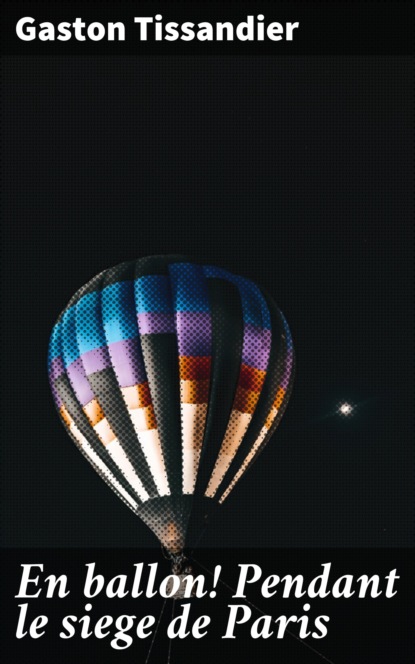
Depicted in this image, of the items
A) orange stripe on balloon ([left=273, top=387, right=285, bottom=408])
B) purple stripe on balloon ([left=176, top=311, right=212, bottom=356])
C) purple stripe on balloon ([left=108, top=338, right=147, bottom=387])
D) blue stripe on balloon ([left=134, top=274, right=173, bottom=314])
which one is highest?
blue stripe on balloon ([left=134, top=274, right=173, bottom=314])

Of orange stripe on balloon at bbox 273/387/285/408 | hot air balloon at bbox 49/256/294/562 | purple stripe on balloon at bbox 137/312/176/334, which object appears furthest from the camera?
orange stripe on balloon at bbox 273/387/285/408

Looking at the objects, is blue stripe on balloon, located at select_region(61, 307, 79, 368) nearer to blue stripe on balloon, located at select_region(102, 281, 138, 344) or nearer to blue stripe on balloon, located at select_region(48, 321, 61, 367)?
blue stripe on balloon, located at select_region(48, 321, 61, 367)

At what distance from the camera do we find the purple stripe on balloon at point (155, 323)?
14.6 m

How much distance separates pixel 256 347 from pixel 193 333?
0.71 metres

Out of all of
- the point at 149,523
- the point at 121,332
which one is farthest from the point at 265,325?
the point at 149,523

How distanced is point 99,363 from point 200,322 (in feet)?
3.68

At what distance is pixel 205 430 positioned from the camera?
1431cm

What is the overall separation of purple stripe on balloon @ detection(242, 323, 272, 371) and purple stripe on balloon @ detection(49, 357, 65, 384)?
77.9 inches

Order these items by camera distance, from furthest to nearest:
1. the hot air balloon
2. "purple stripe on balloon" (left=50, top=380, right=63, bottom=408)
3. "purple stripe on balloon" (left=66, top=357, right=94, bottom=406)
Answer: "purple stripe on balloon" (left=50, top=380, right=63, bottom=408) → "purple stripe on balloon" (left=66, top=357, right=94, bottom=406) → the hot air balloon

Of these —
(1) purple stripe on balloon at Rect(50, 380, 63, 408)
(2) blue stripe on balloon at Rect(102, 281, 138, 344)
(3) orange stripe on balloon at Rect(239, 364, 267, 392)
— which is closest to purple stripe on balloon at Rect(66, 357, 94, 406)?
(1) purple stripe on balloon at Rect(50, 380, 63, 408)

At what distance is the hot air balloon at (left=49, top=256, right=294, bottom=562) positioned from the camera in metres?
14.2

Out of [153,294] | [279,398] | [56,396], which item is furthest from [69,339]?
[279,398]

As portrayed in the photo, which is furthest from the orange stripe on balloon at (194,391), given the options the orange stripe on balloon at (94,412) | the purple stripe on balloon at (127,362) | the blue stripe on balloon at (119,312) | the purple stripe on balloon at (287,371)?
the purple stripe on balloon at (287,371)

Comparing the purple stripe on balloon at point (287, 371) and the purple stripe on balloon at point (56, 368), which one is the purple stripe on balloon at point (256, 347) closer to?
the purple stripe on balloon at point (287, 371)
